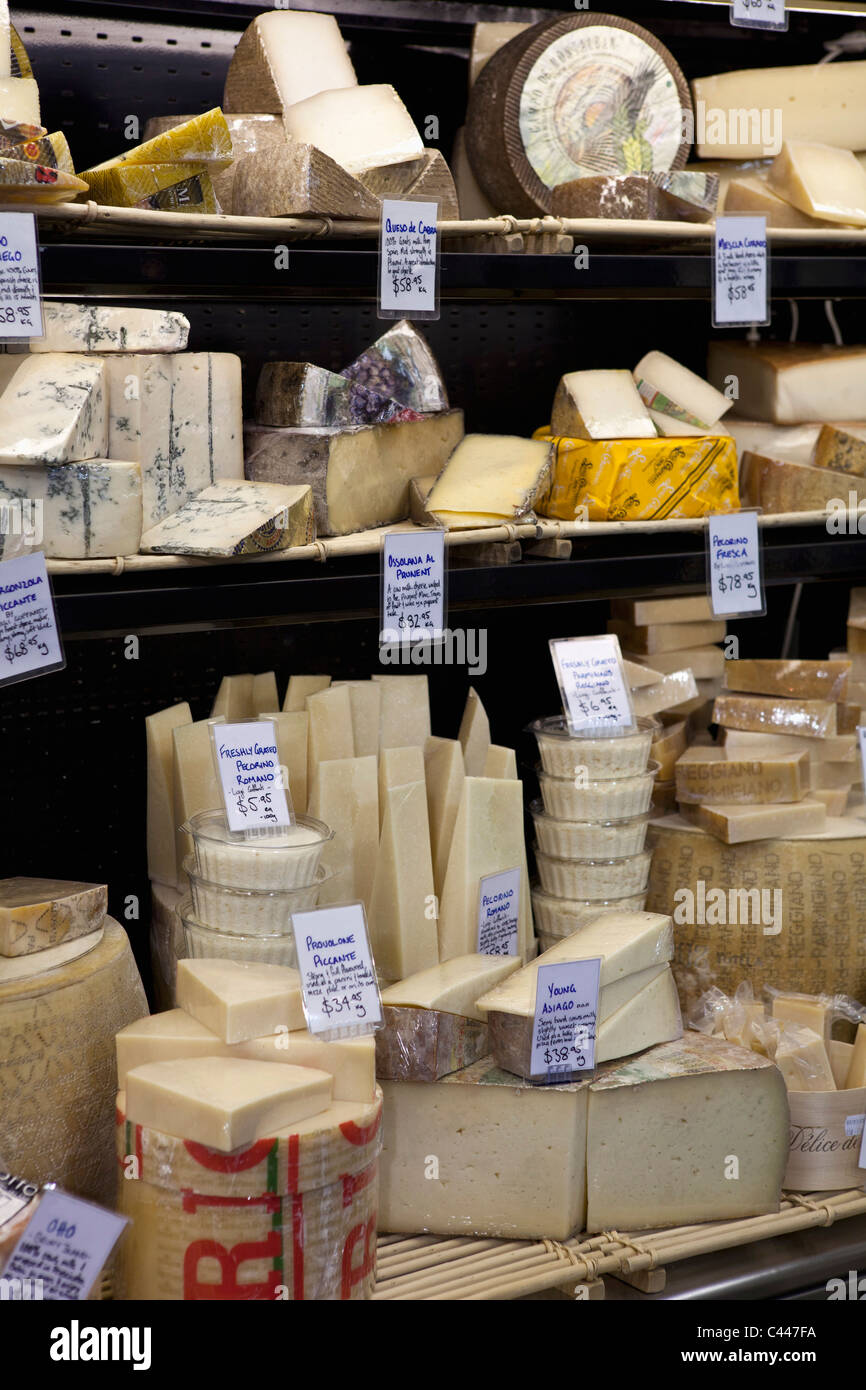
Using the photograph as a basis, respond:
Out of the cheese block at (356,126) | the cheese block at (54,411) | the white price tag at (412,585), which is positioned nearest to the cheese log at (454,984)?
the white price tag at (412,585)

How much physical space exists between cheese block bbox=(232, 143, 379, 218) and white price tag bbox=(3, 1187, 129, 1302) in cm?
124

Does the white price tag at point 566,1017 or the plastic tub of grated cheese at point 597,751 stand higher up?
the plastic tub of grated cheese at point 597,751

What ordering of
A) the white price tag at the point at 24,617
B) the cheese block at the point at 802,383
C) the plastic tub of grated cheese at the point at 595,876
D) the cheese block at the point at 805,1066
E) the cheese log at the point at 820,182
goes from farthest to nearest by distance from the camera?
1. the cheese block at the point at 802,383
2. the cheese log at the point at 820,182
3. the plastic tub of grated cheese at the point at 595,876
4. the cheese block at the point at 805,1066
5. the white price tag at the point at 24,617

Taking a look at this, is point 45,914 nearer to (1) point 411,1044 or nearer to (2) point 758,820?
(1) point 411,1044

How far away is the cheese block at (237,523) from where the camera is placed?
177 centimetres

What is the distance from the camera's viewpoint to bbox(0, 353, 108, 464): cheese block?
1676 mm

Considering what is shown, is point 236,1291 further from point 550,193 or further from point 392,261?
point 550,193

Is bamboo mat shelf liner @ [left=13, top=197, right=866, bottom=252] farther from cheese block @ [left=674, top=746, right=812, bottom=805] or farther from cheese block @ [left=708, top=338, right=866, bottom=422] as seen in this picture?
cheese block @ [left=674, top=746, right=812, bottom=805]

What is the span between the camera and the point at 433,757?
6.90 ft

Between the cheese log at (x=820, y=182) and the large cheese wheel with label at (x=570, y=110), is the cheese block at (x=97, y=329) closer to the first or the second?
the large cheese wheel with label at (x=570, y=110)

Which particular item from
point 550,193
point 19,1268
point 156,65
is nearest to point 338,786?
point 19,1268

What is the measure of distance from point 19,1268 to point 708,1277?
91 centimetres

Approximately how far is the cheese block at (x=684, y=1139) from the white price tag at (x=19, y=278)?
119 centimetres

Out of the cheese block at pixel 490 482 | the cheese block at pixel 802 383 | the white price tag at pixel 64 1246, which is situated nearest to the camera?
the white price tag at pixel 64 1246
